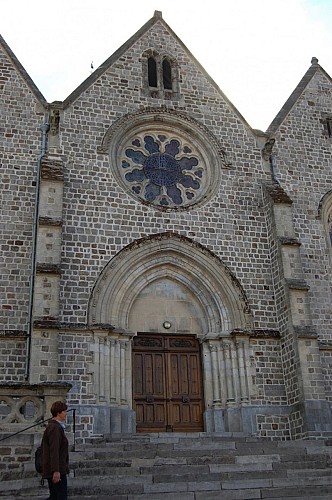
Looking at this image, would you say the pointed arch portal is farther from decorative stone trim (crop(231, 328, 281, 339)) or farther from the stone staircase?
the stone staircase

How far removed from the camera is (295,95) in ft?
69.3

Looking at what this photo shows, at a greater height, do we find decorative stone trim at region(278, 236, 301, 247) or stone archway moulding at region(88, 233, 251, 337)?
decorative stone trim at region(278, 236, 301, 247)

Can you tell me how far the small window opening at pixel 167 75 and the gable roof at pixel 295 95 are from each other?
3.61 meters

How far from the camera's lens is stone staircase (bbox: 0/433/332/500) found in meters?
9.55

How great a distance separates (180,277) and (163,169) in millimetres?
3484

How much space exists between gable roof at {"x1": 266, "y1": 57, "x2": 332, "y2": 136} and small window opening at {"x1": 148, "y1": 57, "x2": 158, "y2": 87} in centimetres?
409

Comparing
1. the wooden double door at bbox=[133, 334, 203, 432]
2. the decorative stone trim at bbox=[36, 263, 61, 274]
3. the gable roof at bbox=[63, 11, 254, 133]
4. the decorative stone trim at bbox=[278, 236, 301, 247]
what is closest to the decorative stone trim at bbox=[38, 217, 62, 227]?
the decorative stone trim at bbox=[36, 263, 61, 274]

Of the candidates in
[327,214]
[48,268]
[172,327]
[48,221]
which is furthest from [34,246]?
[327,214]

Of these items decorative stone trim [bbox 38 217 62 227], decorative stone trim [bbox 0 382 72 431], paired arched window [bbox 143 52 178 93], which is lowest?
decorative stone trim [bbox 0 382 72 431]

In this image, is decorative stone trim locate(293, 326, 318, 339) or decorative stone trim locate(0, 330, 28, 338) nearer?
decorative stone trim locate(0, 330, 28, 338)

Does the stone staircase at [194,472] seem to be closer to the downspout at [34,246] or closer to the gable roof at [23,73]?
the downspout at [34,246]

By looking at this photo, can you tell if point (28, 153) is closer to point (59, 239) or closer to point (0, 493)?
point (59, 239)

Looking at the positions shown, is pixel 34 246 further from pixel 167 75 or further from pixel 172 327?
pixel 167 75

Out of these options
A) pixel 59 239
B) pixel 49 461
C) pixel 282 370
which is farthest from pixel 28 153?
pixel 49 461
